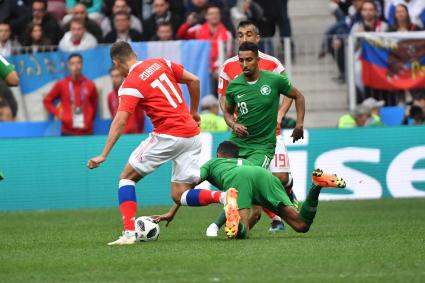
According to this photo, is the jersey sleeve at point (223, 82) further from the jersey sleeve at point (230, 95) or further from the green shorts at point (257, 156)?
the green shorts at point (257, 156)

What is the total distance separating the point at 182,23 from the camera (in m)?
23.7

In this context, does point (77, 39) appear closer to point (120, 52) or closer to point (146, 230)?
point (120, 52)

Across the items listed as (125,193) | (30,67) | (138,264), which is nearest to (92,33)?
(30,67)

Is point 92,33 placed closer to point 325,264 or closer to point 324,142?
point 324,142

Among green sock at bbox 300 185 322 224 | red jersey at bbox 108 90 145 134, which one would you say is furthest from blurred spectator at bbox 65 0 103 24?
green sock at bbox 300 185 322 224

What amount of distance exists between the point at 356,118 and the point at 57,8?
22.3 feet

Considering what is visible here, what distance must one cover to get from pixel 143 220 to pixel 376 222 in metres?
3.78

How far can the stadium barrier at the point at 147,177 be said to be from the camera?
2034cm

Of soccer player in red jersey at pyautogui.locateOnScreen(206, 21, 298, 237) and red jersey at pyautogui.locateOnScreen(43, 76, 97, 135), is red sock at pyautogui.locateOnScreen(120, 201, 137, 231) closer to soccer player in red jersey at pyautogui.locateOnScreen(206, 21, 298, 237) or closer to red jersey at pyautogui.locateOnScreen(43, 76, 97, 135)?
soccer player in red jersey at pyautogui.locateOnScreen(206, 21, 298, 237)

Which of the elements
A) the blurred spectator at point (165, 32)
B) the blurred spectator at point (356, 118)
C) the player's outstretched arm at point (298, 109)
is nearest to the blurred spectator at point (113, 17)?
the blurred spectator at point (165, 32)

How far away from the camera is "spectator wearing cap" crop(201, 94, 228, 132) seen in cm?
2131

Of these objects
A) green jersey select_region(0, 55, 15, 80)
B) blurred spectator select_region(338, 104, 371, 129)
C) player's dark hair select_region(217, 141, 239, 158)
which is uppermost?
green jersey select_region(0, 55, 15, 80)

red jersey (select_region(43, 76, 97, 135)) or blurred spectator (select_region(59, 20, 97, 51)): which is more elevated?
blurred spectator (select_region(59, 20, 97, 51))

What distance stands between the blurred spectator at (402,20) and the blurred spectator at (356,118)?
184cm
